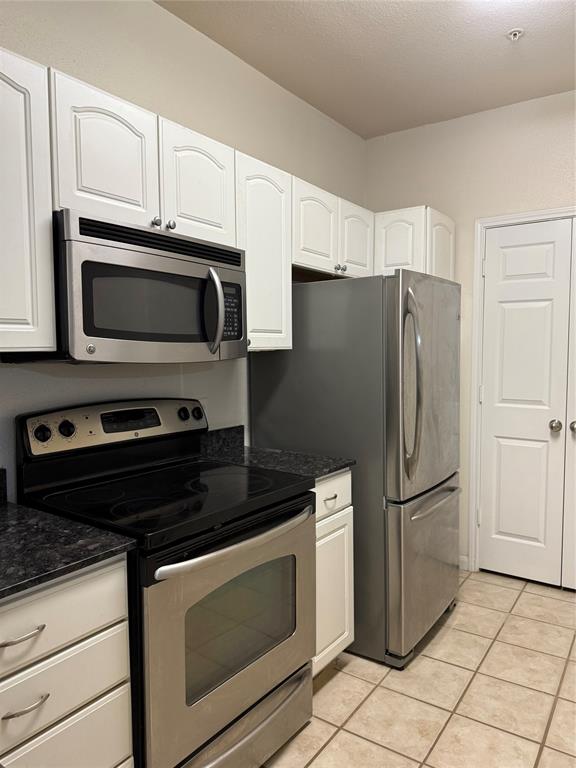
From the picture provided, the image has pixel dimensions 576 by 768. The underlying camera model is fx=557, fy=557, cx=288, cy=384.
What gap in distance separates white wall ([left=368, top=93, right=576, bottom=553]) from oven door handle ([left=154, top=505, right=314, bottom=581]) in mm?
1885

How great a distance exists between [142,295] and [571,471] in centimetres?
259

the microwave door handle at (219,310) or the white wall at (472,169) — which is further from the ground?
the white wall at (472,169)

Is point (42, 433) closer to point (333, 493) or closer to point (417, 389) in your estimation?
point (333, 493)

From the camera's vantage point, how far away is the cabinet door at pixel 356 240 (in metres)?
2.76

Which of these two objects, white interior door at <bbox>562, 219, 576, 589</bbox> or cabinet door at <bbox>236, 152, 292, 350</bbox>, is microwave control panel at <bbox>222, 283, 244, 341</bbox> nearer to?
cabinet door at <bbox>236, 152, 292, 350</bbox>

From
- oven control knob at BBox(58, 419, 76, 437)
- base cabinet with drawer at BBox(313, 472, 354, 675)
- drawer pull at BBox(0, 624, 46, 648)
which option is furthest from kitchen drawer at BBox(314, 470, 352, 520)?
drawer pull at BBox(0, 624, 46, 648)

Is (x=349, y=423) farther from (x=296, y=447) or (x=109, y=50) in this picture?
(x=109, y=50)

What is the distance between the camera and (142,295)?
1.71 metres

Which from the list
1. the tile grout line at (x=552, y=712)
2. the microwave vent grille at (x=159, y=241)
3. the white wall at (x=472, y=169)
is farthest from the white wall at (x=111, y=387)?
the tile grout line at (x=552, y=712)

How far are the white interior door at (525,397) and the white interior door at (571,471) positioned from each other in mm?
27

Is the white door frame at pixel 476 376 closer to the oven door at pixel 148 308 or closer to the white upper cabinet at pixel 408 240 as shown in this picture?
the white upper cabinet at pixel 408 240

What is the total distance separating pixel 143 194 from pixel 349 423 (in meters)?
1.25

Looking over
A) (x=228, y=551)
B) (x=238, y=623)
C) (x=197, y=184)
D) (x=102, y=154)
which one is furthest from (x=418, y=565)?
(x=102, y=154)

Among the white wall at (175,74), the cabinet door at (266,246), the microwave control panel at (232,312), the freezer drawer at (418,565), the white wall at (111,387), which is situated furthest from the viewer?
the freezer drawer at (418,565)
